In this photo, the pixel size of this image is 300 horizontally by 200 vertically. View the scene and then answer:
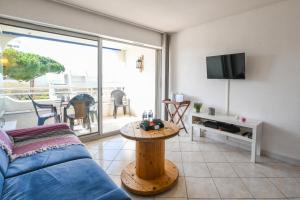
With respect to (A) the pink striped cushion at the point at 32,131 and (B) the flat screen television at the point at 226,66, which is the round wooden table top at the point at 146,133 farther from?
(B) the flat screen television at the point at 226,66

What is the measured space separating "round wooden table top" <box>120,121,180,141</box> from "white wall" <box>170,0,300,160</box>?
166cm

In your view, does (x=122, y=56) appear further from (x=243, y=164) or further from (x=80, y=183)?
(x=80, y=183)

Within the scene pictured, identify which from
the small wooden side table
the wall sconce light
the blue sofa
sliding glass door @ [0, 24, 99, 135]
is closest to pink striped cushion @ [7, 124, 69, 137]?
the blue sofa

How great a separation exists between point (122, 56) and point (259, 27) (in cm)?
425

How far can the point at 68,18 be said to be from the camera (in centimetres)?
298

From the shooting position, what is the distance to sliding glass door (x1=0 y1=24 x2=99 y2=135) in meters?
2.80

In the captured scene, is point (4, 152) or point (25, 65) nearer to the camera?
point (4, 152)

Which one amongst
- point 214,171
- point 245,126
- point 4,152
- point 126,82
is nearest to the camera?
point 4,152

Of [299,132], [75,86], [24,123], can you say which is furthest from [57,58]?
[299,132]

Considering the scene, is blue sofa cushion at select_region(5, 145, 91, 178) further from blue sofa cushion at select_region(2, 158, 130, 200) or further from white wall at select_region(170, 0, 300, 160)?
white wall at select_region(170, 0, 300, 160)

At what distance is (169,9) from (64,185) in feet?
9.48

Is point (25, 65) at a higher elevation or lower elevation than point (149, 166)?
higher

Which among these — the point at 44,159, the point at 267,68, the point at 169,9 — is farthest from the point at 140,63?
the point at 44,159

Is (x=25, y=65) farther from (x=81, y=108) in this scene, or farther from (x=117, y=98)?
(x=117, y=98)
